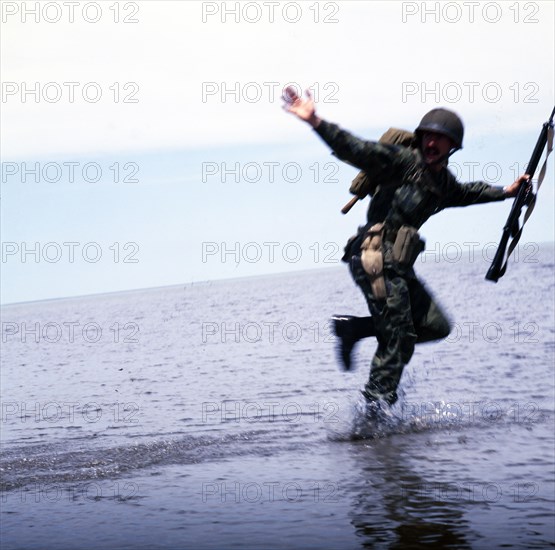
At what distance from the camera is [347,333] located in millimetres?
8516

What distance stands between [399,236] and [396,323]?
742 millimetres

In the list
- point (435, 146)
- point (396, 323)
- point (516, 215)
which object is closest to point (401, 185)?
point (435, 146)

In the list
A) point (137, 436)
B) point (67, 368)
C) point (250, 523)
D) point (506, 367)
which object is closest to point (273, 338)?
point (67, 368)

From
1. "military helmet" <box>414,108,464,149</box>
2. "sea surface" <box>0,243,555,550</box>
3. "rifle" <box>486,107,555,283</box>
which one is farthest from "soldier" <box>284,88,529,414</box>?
"sea surface" <box>0,243,555,550</box>

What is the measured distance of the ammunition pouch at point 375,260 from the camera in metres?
8.38

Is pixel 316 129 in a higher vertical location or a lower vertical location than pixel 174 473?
higher

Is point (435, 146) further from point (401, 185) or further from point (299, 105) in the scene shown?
point (299, 105)

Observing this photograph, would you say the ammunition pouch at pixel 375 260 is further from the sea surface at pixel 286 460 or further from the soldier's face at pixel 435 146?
the sea surface at pixel 286 460

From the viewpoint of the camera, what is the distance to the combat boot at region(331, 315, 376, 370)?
8508mm

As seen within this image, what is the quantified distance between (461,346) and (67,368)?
1143 cm

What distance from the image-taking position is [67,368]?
1152 inches

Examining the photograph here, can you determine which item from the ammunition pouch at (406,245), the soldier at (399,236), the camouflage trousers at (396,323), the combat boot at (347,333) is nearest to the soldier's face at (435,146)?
the soldier at (399,236)

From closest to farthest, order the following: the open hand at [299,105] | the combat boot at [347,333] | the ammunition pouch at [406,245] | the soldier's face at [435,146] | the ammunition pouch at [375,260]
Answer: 1. the open hand at [299,105]
2. the soldier's face at [435,146]
3. the ammunition pouch at [406,245]
4. the ammunition pouch at [375,260]
5. the combat boot at [347,333]

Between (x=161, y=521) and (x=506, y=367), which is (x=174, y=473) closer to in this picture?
(x=161, y=521)
